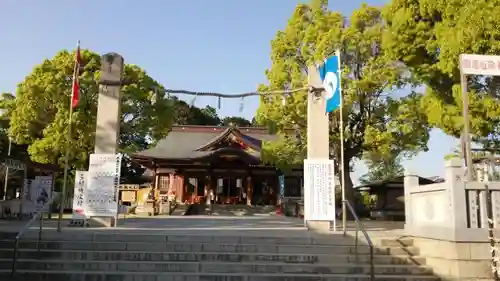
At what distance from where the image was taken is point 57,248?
8.08m

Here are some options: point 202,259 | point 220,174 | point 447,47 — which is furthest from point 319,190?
point 220,174

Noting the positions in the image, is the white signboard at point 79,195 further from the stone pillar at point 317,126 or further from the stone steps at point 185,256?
the stone pillar at point 317,126

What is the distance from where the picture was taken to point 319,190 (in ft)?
34.1

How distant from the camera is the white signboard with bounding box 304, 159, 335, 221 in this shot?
10.4 meters

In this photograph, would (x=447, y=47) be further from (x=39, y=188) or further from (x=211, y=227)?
(x=39, y=188)

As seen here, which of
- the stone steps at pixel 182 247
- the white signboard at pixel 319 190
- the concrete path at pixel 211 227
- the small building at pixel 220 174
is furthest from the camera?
the small building at pixel 220 174

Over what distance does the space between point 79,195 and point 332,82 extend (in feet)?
23.2

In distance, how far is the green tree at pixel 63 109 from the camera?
63.3 feet

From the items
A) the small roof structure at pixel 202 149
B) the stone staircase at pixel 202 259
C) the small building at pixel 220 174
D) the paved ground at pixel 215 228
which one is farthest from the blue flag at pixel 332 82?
the small building at pixel 220 174

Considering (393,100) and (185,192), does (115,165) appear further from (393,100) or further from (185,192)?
(185,192)

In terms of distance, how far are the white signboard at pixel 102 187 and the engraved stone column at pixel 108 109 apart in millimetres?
254

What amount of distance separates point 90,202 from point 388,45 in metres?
9.66

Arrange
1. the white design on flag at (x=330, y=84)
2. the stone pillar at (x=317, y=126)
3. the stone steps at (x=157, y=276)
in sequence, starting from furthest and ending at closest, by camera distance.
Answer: the stone pillar at (x=317, y=126) → the white design on flag at (x=330, y=84) → the stone steps at (x=157, y=276)

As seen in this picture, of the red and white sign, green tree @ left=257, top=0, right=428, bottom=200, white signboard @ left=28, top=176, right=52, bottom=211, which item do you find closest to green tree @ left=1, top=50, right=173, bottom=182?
white signboard @ left=28, top=176, right=52, bottom=211
